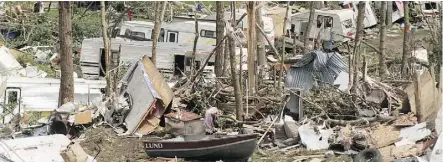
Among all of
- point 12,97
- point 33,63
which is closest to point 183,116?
point 12,97

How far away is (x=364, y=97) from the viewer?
50.3 feet

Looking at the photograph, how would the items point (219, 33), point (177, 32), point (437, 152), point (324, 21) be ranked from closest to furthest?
point (437, 152) → point (219, 33) → point (177, 32) → point (324, 21)

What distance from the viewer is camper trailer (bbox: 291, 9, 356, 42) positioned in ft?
107

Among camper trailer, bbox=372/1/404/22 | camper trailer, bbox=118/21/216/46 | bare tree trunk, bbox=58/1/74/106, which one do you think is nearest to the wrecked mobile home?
bare tree trunk, bbox=58/1/74/106

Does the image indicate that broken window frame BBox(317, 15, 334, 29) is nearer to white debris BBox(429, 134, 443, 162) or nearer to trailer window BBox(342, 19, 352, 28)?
trailer window BBox(342, 19, 352, 28)

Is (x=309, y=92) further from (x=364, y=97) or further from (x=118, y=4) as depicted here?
(x=118, y=4)

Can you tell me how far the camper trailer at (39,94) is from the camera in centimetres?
1964

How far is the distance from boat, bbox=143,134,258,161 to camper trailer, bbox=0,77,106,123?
264 inches

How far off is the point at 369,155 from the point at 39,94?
11818 mm

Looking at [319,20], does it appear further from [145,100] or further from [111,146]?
[111,146]

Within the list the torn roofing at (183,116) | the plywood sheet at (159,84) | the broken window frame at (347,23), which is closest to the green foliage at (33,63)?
the plywood sheet at (159,84)

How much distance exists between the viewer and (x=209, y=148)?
12820 mm

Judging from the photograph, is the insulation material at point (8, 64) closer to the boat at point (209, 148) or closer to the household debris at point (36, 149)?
the household debris at point (36, 149)

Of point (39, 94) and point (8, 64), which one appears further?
point (8, 64)
